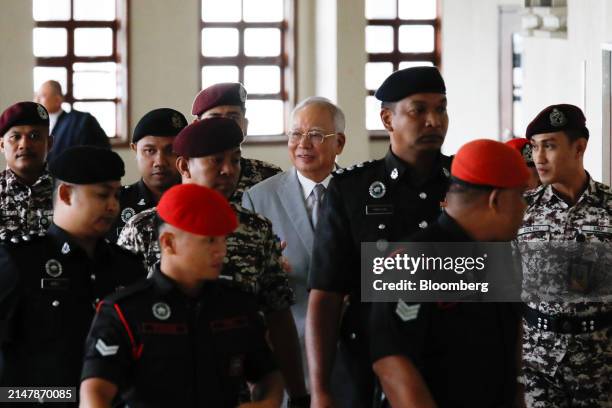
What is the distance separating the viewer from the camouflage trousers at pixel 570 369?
178 inches

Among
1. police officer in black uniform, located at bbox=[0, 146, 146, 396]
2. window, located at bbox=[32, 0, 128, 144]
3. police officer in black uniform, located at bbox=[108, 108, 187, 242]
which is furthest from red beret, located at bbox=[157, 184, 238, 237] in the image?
window, located at bbox=[32, 0, 128, 144]

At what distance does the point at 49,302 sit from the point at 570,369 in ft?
6.71

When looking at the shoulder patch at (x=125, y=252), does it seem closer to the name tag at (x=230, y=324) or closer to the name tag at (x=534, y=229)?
the name tag at (x=230, y=324)

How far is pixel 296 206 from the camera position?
4.60 meters

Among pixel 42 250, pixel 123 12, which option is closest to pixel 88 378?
pixel 42 250

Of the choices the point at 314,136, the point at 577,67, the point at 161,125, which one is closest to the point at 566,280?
the point at 314,136

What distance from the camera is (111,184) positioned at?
353 centimetres

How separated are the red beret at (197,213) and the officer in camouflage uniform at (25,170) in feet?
7.47

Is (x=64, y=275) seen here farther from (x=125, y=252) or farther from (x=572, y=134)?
(x=572, y=134)

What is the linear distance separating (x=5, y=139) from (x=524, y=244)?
7.52 feet

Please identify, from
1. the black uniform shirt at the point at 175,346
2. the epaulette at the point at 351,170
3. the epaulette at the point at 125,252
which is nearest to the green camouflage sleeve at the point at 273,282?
the epaulette at the point at 351,170

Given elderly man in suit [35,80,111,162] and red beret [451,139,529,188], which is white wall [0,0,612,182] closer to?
elderly man in suit [35,80,111,162]

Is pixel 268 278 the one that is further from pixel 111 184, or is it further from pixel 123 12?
pixel 123 12

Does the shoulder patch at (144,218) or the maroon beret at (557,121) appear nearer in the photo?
the shoulder patch at (144,218)
